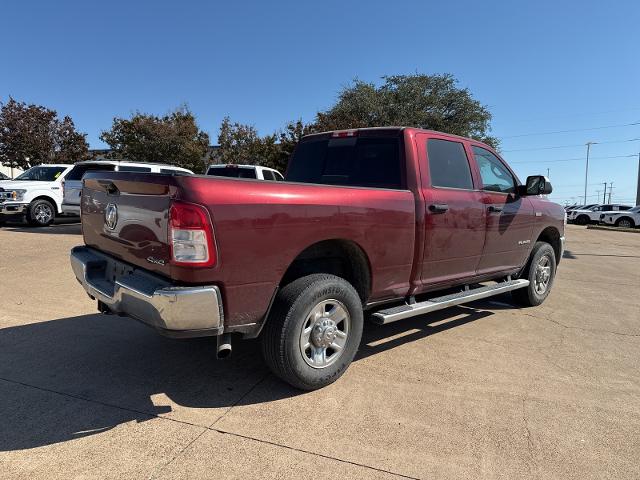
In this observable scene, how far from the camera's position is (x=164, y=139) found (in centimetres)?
2822

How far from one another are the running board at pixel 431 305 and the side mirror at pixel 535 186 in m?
1.08

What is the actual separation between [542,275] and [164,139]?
26.1 metres

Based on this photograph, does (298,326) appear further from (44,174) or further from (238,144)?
(238,144)

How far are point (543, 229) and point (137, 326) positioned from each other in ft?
16.5

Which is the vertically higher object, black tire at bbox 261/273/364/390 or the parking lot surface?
black tire at bbox 261/273/364/390

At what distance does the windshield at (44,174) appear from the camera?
46.2ft

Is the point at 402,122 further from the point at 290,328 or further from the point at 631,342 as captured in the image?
the point at 290,328

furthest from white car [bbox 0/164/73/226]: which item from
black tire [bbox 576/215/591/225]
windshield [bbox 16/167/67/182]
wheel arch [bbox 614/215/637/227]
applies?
black tire [bbox 576/215/591/225]

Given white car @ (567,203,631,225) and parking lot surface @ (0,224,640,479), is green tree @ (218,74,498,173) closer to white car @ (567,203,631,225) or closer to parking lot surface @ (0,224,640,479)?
white car @ (567,203,631,225)

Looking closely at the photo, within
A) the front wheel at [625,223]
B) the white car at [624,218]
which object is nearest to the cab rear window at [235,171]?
the white car at [624,218]

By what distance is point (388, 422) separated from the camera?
3080mm

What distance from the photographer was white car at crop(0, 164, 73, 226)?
13211 millimetres

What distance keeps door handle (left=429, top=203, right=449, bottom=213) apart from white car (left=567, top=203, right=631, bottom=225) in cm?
3513

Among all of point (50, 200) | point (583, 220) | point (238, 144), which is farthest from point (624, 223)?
point (50, 200)
